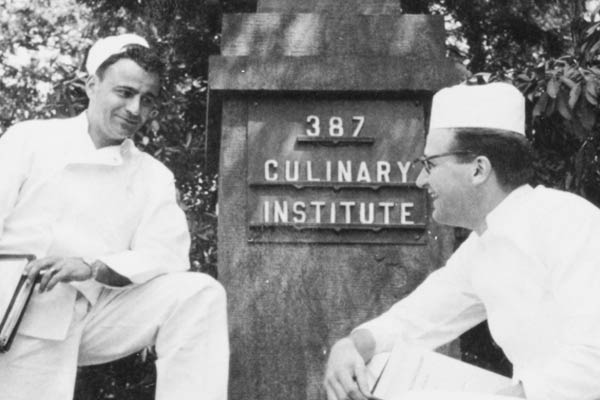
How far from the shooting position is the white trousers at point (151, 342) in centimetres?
370

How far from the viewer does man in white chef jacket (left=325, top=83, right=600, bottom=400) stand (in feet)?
8.64

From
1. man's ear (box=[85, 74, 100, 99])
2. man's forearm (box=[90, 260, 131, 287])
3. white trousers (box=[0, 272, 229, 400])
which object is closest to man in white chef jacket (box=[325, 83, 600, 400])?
white trousers (box=[0, 272, 229, 400])

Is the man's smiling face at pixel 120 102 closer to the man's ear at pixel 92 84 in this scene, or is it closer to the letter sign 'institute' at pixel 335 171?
the man's ear at pixel 92 84

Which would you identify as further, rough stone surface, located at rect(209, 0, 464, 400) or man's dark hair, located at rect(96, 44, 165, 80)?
rough stone surface, located at rect(209, 0, 464, 400)

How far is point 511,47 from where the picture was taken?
33.6 feet

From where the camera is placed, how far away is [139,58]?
14.3 ft

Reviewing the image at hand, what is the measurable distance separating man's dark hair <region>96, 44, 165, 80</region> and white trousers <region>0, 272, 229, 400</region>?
3.18 feet

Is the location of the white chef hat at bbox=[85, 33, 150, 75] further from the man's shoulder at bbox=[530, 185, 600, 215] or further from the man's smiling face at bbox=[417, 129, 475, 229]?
the man's shoulder at bbox=[530, 185, 600, 215]

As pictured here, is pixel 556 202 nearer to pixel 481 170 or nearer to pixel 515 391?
pixel 481 170

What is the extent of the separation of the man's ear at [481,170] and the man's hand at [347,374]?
63 centimetres

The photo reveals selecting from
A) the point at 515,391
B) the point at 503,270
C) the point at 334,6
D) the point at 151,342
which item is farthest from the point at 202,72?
the point at 515,391

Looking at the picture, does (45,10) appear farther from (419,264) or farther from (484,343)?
(419,264)

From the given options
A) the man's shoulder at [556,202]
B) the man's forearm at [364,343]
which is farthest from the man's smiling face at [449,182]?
the man's forearm at [364,343]

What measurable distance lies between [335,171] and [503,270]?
2.09 m
